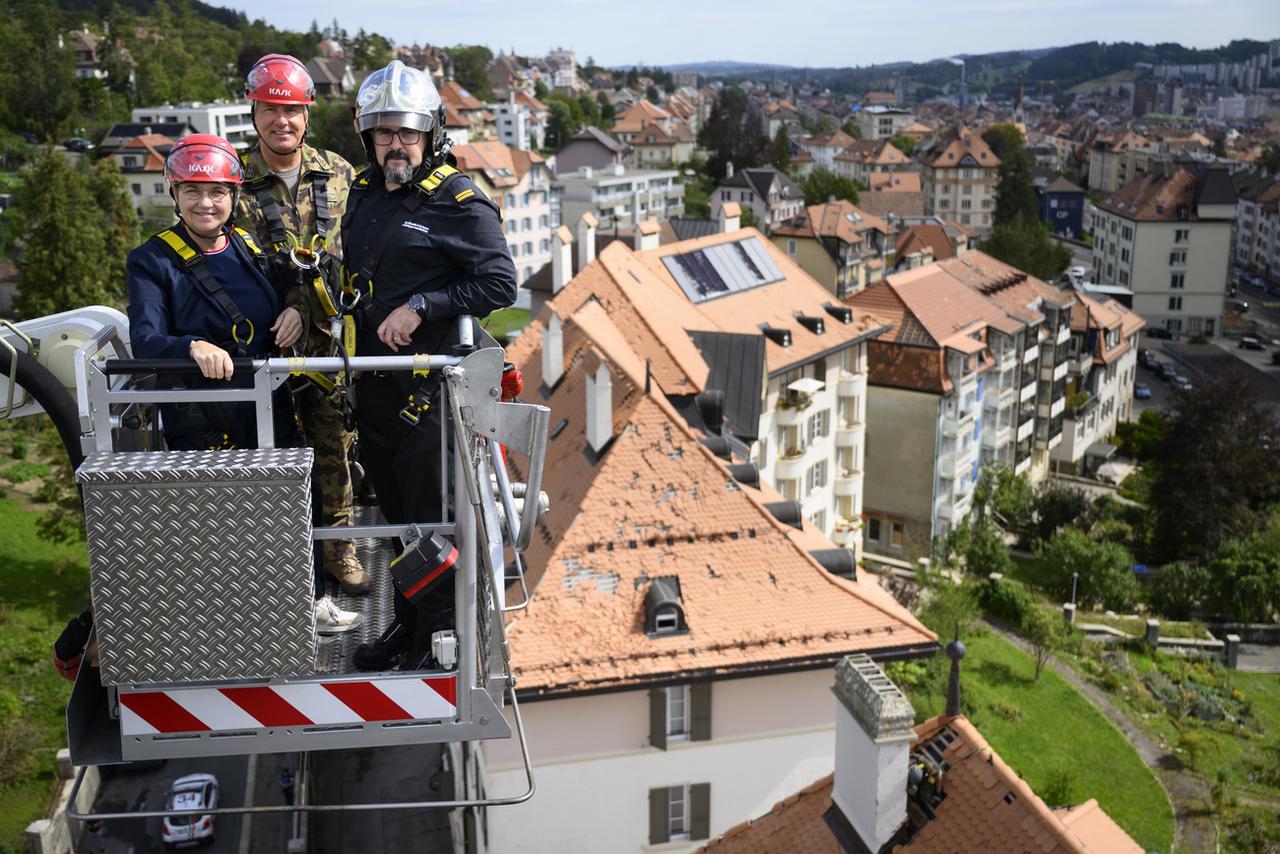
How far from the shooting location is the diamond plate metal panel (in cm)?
743

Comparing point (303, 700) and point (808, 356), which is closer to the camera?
point (303, 700)

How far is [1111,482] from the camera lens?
82.0 m

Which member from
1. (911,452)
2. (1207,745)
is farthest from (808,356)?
(1207,745)

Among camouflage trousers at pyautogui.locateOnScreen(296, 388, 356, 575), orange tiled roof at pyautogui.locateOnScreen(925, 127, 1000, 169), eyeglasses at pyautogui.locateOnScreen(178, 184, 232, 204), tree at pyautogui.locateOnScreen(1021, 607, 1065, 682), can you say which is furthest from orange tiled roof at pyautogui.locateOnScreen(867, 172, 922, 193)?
eyeglasses at pyautogui.locateOnScreen(178, 184, 232, 204)

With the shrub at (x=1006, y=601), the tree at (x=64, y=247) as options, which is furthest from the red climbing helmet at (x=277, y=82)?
the tree at (x=64, y=247)

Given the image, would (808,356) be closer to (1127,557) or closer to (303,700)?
(1127,557)

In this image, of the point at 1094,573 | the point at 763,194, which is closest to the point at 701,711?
the point at 1094,573

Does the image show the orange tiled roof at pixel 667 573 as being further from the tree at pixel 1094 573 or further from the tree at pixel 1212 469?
the tree at pixel 1212 469

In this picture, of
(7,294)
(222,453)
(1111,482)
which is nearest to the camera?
(222,453)

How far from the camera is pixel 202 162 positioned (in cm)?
866

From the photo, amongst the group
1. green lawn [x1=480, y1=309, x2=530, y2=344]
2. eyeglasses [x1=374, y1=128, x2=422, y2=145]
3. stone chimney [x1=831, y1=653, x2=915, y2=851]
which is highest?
eyeglasses [x1=374, y1=128, x2=422, y2=145]

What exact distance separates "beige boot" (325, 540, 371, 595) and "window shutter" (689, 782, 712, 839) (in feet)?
56.7

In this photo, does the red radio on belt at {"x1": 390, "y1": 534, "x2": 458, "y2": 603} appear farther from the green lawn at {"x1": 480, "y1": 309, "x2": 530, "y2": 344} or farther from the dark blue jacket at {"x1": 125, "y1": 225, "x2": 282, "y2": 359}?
the green lawn at {"x1": 480, "y1": 309, "x2": 530, "y2": 344}

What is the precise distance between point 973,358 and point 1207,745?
78.4ft
